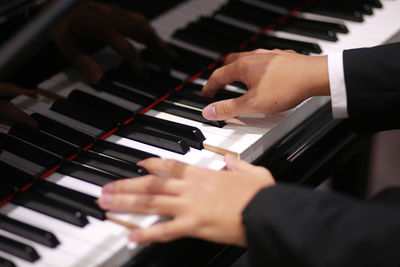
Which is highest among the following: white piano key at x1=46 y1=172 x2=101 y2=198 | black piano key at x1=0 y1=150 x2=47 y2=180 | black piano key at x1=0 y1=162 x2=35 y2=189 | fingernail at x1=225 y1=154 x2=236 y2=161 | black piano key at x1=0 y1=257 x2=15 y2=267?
black piano key at x1=0 y1=150 x2=47 y2=180

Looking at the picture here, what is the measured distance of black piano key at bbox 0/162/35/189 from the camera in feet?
3.76

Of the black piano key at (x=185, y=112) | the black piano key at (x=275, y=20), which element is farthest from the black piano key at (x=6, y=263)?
the black piano key at (x=275, y=20)

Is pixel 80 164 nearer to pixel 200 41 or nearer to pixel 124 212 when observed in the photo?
pixel 124 212

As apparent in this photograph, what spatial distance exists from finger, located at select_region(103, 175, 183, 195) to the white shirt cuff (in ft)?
1.77

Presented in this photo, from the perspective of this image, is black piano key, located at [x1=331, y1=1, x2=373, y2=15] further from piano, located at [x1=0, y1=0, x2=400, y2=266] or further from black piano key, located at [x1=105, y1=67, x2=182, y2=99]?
black piano key, located at [x1=105, y1=67, x2=182, y2=99]

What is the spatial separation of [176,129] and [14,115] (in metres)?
0.44

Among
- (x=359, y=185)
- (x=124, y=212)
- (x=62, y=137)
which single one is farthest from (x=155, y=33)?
(x=359, y=185)

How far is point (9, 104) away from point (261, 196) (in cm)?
75

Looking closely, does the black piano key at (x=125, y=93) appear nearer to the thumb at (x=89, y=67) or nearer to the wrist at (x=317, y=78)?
the thumb at (x=89, y=67)

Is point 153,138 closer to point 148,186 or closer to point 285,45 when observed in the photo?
point 148,186

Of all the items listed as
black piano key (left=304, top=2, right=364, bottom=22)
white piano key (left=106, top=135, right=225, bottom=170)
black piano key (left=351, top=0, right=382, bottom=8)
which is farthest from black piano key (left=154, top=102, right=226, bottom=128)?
black piano key (left=351, top=0, right=382, bottom=8)

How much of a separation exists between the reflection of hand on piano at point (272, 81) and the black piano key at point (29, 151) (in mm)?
405

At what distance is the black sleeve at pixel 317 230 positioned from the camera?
2.83 ft

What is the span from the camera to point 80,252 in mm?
977
